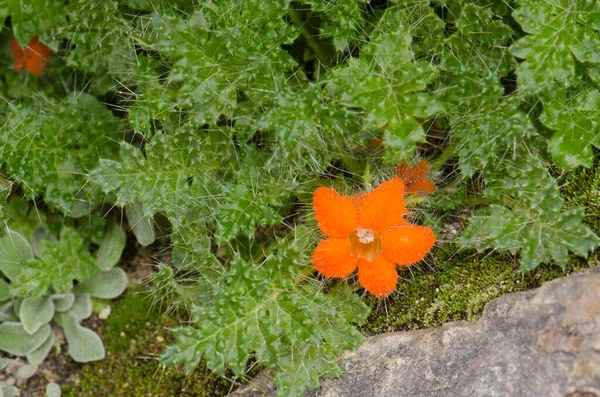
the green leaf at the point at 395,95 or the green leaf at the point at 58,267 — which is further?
the green leaf at the point at 58,267

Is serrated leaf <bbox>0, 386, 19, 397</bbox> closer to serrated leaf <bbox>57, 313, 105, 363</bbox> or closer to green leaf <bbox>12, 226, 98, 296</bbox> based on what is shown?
serrated leaf <bbox>57, 313, 105, 363</bbox>

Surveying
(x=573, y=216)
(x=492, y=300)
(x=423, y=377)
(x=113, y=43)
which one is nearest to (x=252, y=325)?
(x=423, y=377)

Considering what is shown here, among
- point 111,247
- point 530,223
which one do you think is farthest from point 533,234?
point 111,247

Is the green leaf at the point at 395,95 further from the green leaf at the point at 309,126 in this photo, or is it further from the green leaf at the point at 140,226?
the green leaf at the point at 140,226

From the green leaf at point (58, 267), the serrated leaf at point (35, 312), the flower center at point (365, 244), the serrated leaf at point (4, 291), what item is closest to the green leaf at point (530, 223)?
the flower center at point (365, 244)

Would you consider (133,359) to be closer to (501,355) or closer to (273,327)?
(273,327)

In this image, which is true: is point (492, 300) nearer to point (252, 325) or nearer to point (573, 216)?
point (573, 216)
